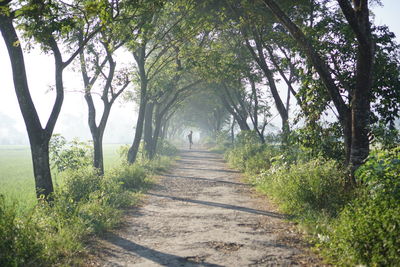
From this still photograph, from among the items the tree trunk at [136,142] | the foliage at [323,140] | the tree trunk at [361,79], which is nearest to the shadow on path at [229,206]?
the tree trunk at [361,79]

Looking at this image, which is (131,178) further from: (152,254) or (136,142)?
(152,254)

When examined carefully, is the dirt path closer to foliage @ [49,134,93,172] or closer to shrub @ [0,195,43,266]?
shrub @ [0,195,43,266]

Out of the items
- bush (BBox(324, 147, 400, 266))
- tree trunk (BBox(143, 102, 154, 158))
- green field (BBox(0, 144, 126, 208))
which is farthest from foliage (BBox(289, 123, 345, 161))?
tree trunk (BBox(143, 102, 154, 158))

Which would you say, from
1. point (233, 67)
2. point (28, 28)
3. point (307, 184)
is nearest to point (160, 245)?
point (307, 184)

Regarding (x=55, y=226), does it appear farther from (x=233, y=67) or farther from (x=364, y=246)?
(x=233, y=67)

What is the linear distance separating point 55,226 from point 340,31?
9.19 m

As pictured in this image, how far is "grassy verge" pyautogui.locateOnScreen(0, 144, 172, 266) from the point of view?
4.53 m

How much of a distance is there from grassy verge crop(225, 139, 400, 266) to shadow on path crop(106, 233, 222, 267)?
6.54 feet

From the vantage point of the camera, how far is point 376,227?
14.3 feet

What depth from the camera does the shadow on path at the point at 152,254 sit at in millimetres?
5086

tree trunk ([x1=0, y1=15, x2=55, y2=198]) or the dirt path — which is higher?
tree trunk ([x1=0, y1=15, x2=55, y2=198])

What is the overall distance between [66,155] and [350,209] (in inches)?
432

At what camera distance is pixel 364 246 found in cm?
439

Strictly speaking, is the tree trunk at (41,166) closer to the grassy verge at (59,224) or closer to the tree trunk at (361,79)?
the grassy verge at (59,224)
